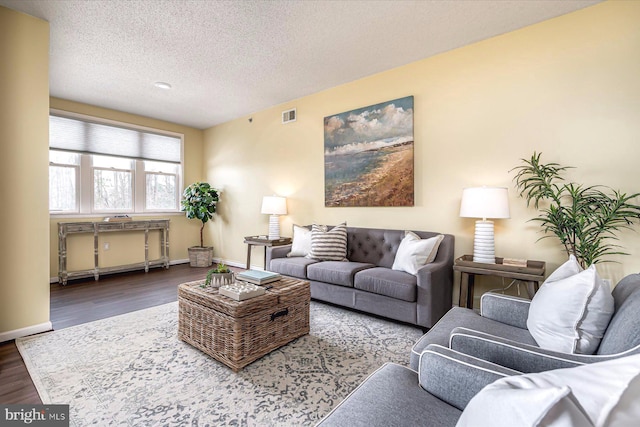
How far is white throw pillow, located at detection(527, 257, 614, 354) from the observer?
3.91 feet

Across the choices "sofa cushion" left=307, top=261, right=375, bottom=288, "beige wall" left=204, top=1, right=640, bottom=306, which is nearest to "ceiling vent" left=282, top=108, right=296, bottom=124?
"beige wall" left=204, top=1, right=640, bottom=306

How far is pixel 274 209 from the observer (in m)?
4.51

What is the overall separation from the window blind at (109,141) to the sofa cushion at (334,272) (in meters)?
4.11

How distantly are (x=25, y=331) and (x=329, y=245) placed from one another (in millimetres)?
2947

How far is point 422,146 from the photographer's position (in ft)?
11.0

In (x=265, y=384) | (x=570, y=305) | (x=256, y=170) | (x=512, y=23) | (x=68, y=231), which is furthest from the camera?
(x=256, y=170)

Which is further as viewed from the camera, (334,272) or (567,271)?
(334,272)

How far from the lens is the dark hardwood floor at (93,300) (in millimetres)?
1871

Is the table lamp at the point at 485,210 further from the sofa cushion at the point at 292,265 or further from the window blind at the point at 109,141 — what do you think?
the window blind at the point at 109,141

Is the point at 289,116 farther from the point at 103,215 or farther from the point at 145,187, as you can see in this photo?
the point at 103,215

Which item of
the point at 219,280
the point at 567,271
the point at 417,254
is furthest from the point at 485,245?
the point at 219,280

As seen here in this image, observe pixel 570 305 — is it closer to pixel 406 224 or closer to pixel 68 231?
pixel 406 224

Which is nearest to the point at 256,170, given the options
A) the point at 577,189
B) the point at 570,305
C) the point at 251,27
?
the point at 251,27

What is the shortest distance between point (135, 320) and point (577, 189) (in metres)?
4.18
